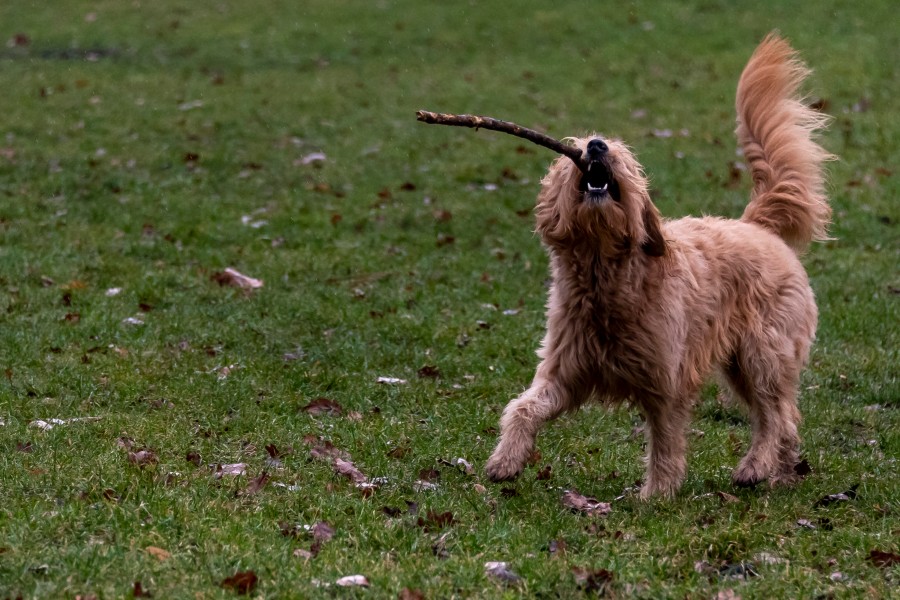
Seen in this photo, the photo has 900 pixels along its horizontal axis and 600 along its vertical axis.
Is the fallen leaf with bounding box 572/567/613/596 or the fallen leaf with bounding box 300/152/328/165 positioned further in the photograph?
the fallen leaf with bounding box 300/152/328/165

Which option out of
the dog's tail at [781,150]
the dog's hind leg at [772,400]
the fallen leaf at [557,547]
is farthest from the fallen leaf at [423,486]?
the dog's tail at [781,150]

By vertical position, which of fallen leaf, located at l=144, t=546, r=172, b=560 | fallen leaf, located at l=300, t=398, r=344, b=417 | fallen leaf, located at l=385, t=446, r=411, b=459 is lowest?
fallen leaf, located at l=300, t=398, r=344, b=417

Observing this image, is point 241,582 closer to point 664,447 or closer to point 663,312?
point 664,447

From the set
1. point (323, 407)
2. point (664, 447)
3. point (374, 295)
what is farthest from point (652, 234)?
point (374, 295)

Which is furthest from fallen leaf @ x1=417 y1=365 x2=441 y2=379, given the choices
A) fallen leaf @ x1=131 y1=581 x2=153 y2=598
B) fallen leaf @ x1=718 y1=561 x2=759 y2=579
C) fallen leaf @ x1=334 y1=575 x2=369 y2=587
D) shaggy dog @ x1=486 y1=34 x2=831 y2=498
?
fallen leaf @ x1=131 y1=581 x2=153 y2=598

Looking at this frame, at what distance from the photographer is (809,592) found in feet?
15.1

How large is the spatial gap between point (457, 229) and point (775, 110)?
18.0 feet

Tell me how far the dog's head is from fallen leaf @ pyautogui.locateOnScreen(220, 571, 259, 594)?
2252 millimetres

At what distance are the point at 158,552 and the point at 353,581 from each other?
30.4 inches

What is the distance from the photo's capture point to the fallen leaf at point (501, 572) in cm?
463

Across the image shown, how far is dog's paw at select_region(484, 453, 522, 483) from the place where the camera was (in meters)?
5.72

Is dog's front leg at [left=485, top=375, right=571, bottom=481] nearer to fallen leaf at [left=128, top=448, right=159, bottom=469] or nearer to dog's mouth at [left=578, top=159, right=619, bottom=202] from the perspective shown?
dog's mouth at [left=578, top=159, right=619, bottom=202]

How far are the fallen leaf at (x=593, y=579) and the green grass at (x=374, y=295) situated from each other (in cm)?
6

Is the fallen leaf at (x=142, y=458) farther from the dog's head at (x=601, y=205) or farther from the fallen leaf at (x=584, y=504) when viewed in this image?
the dog's head at (x=601, y=205)
